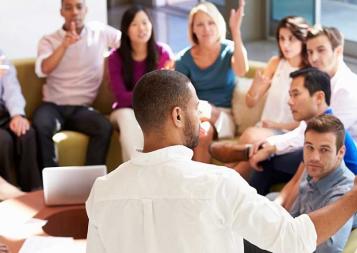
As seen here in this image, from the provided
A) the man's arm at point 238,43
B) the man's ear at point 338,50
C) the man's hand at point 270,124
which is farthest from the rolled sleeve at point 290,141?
the man's arm at point 238,43

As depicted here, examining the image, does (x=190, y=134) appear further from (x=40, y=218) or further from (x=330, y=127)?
(x=40, y=218)

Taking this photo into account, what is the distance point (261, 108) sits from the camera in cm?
516

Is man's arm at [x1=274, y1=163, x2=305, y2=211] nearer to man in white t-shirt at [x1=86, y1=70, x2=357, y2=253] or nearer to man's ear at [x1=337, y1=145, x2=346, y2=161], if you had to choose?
man's ear at [x1=337, y1=145, x2=346, y2=161]

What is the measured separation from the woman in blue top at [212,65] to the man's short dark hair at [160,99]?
2614mm

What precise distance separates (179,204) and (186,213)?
0.11 ft

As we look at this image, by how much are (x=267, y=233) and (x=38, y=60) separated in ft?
11.2

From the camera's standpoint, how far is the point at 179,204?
2.38 metres

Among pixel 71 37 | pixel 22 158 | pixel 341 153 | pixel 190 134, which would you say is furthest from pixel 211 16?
pixel 190 134

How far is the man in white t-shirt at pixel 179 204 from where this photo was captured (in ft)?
7.70

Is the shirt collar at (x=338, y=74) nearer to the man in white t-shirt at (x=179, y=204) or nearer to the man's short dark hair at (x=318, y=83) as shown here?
the man's short dark hair at (x=318, y=83)

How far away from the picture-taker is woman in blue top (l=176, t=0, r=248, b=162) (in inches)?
201

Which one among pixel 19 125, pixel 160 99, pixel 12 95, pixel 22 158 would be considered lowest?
pixel 22 158

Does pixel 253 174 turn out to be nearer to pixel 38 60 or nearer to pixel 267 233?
pixel 38 60

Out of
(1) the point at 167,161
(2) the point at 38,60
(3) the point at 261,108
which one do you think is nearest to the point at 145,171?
(1) the point at 167,161
